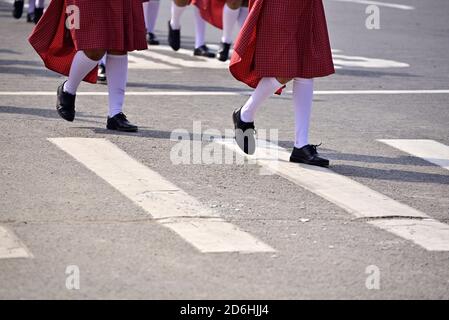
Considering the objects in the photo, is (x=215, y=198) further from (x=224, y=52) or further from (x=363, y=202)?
(x=224, y=52)

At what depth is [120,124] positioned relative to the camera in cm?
909

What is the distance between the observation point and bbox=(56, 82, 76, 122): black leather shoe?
9.13 meters

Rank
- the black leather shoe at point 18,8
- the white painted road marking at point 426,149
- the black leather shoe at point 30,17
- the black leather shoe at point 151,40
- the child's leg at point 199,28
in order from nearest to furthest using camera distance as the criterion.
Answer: the white painted road marking at point 426,149, the child's leg at point 199,28, the black leather shoe at point 151,40, the black leather shoe at point 30,17, the black leather shoe at point 18,8

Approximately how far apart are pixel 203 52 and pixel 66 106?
558cm

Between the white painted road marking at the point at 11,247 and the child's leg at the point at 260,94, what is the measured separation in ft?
8.71

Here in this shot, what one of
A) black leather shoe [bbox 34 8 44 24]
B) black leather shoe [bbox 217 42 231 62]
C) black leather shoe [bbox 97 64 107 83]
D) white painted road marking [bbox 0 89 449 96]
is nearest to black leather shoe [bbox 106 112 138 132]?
white painted road marking [bbox 0 89 449 96]

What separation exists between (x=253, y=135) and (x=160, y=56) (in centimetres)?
607

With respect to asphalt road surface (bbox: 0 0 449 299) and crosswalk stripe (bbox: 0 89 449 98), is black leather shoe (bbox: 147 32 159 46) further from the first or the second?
crosswalk stripe (bbox: 0 89 449 98)

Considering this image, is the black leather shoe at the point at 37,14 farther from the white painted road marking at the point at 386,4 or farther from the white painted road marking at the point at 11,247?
the white painted road marking at the point at 11,247

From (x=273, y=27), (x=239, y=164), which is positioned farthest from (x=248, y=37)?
(x=239, y=164)

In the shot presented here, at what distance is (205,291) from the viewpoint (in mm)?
5340

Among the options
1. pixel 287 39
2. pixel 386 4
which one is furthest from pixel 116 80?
pixel 386 4

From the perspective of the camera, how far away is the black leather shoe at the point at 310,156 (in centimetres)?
822

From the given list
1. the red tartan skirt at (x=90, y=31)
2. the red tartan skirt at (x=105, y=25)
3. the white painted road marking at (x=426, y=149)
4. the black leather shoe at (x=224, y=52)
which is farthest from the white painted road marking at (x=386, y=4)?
the red tartan skirt at (x=105, y=25)
